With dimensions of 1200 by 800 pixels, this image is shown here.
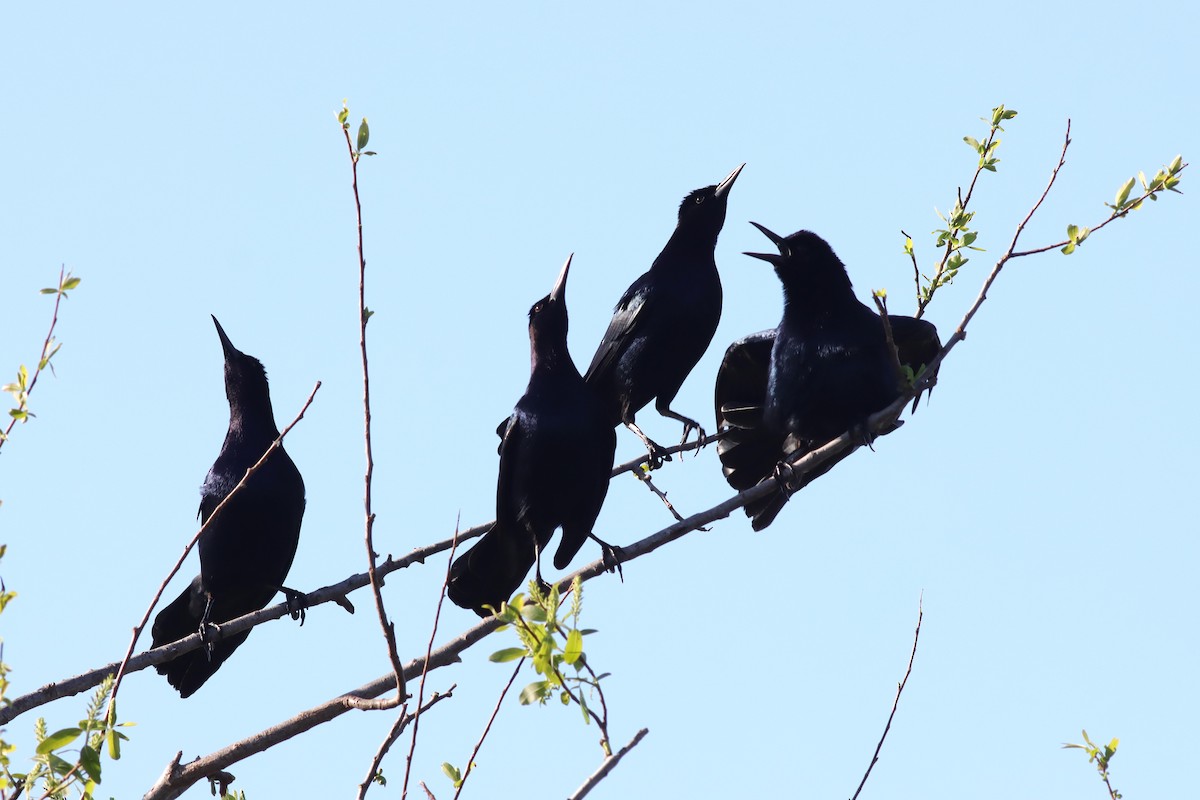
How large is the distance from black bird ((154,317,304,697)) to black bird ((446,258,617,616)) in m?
1.03

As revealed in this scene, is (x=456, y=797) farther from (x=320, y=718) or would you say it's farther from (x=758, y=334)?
(x=758, y=334)

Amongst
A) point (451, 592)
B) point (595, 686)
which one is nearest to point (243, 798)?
point (595, 686)

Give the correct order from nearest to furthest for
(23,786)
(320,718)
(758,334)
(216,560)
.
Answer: (23,786) → (320,718) → (216,560) → (758,334)

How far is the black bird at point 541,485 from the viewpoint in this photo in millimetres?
6641

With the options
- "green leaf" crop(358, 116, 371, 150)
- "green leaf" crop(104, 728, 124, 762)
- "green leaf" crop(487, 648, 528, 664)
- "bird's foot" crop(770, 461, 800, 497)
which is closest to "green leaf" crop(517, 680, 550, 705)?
"green leaf" crop(487, 648, 528, 664)

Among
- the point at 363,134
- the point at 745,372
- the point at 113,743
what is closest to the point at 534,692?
the point at 113,743

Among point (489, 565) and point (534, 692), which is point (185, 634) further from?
point (534, 692)

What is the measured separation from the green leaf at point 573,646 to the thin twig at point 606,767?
0.24 metres

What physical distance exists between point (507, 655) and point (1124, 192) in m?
3.36

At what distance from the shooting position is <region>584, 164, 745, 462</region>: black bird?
7633mm

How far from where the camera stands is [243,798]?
4090 mm

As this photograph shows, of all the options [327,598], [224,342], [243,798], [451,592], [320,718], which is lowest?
[243,798]

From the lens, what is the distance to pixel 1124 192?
543 cm

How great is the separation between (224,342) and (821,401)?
3.39m
